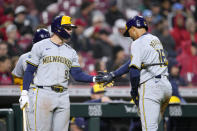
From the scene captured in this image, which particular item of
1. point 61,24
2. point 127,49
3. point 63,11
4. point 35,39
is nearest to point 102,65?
point 127,49

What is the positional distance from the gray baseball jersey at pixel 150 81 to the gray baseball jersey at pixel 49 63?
0.79 meters

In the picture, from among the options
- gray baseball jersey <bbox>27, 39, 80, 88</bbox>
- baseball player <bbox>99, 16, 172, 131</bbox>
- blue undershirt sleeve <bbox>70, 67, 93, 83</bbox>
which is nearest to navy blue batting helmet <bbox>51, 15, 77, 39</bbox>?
gray baseball jersey <bbox>27, 39, 80, 88</bbox>

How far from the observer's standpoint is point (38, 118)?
451 cm

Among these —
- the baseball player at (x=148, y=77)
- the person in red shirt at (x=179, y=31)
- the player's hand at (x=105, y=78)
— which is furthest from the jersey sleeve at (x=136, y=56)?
the person in red shirt at (x=179, y=31)

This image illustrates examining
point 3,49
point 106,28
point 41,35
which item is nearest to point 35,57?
point 41,35

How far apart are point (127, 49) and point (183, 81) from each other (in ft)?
5.76

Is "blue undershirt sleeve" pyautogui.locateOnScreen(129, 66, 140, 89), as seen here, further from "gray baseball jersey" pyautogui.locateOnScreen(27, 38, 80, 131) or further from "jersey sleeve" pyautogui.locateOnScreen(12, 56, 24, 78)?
"jersey sleeve" pyautogui.locateOnScreen(12, 56, 24, 78)

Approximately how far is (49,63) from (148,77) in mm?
1146

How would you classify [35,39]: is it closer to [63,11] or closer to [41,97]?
[41,97]

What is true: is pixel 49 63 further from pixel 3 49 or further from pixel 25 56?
pixel 3 49

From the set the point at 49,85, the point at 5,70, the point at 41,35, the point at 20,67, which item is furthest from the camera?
the point at 5,70

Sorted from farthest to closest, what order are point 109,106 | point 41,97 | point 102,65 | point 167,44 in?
point 167,44 < point 102,65 < point 109,106 < point 41,97

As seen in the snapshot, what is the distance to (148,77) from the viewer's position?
4.73m

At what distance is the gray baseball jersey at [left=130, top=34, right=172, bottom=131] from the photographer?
4605mm
